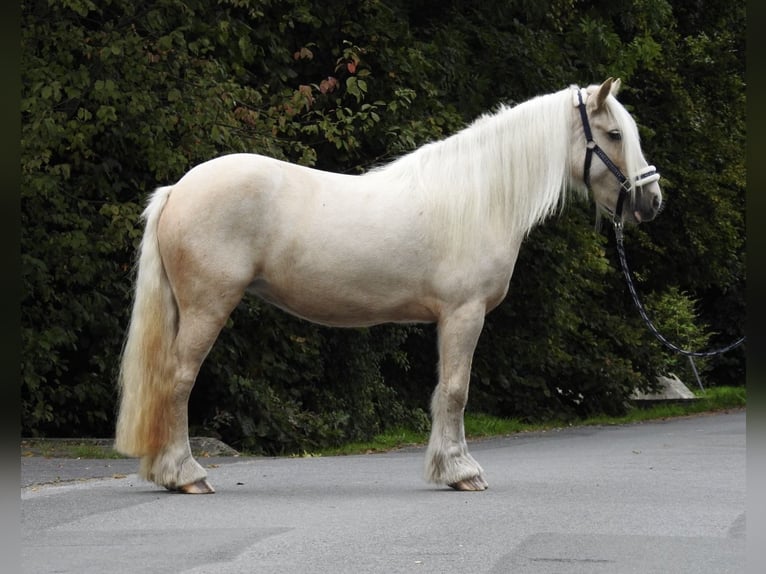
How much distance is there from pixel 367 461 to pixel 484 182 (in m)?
3.73

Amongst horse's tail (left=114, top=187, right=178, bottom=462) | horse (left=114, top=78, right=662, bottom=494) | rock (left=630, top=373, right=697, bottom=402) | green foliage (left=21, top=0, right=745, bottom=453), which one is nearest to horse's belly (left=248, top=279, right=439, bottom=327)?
horse (left=114, top=78, right=662, bottom=494)

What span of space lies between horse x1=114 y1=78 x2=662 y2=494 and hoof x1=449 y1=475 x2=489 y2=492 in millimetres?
13

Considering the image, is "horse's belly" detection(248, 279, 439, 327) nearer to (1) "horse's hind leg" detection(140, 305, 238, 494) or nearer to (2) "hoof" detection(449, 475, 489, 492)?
(1) "horse's hind leg" detection(140, 305, 238, 494)

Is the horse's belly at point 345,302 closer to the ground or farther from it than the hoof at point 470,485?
farther from it

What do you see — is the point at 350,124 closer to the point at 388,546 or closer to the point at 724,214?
the point at 388,546

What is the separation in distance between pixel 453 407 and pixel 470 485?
0.51 meters

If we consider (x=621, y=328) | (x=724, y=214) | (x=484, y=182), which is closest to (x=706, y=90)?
(x=724, y=214)

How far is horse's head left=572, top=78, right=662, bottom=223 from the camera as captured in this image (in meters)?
8.12

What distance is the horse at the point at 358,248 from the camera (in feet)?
24.6

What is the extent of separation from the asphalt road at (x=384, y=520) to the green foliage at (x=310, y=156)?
2943mm

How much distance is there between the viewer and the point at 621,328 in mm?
21562

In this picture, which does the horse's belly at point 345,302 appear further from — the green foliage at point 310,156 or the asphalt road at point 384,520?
the green foliage at point 310,156

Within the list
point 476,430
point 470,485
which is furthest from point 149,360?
point 476,430

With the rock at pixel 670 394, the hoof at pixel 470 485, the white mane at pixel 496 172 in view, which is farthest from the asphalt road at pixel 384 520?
the rock at pixel 670 394
